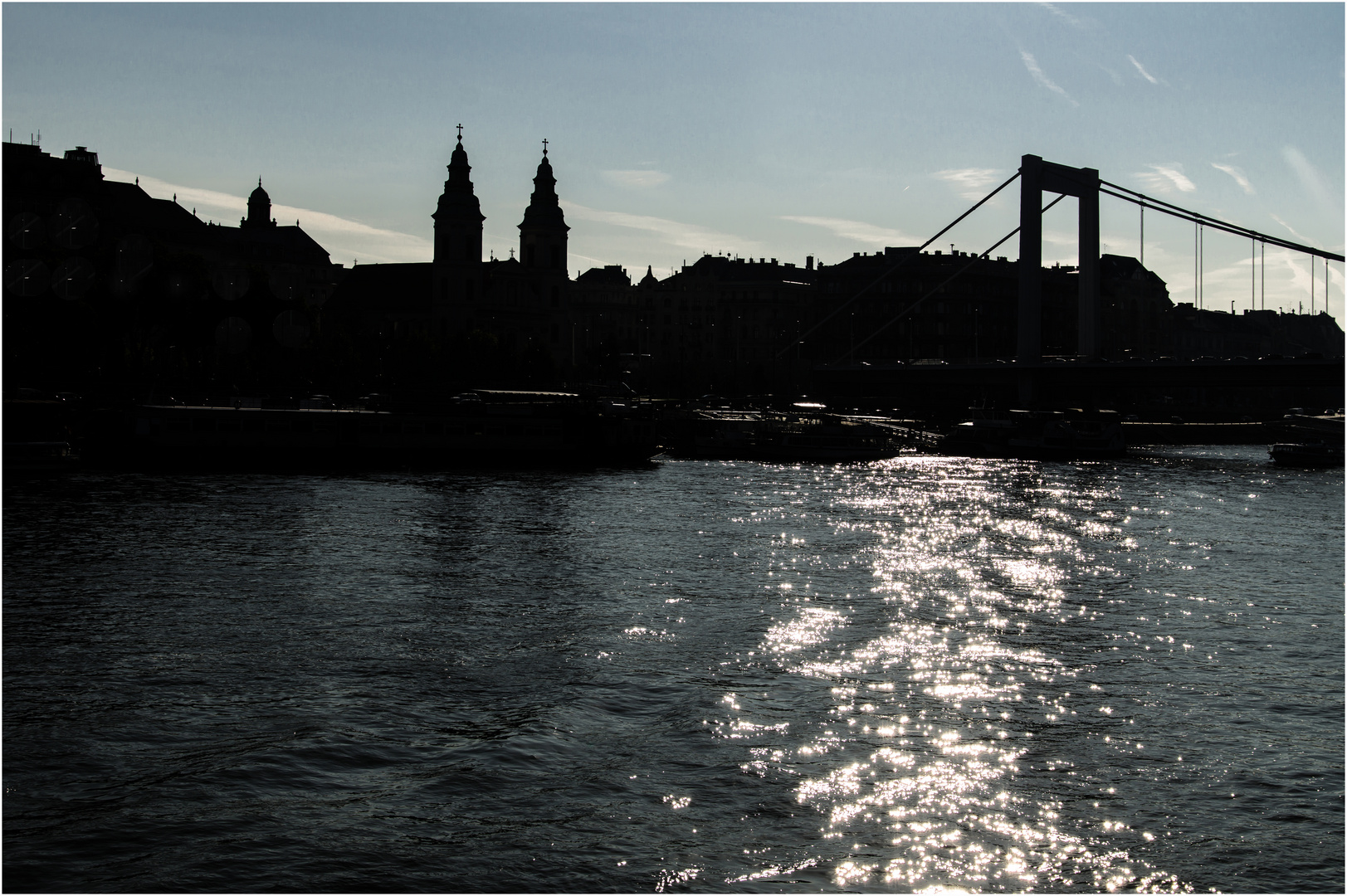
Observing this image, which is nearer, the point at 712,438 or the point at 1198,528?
the point at 1198,528

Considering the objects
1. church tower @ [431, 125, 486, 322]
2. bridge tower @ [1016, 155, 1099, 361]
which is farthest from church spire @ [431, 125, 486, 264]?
bridge tower @ [1016, 155, 1099, 361]

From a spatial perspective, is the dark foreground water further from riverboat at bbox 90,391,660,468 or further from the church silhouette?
the church silhouette

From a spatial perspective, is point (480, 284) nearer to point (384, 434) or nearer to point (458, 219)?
point (458, 219)

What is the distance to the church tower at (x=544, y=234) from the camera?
153 metres

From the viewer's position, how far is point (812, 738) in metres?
18.7

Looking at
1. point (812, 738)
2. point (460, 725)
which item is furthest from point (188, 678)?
point (812, 738)

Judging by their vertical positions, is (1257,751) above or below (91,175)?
below

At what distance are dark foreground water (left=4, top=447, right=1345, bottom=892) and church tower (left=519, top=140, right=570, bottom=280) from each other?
378ft

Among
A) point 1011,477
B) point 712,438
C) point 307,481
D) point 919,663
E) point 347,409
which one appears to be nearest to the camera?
point 919,663

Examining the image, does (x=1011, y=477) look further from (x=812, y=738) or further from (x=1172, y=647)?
(x=812, y=738)

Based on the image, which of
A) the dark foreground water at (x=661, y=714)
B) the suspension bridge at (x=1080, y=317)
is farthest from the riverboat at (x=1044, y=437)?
the dark foreground water at (x=661, y=714)

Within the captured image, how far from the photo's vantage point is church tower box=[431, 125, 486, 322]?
14700 cm

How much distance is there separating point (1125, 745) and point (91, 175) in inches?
4419

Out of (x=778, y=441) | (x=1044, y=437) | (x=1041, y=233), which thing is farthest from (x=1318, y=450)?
(x=778, y=441)
